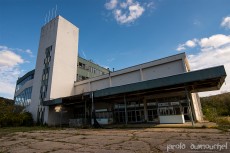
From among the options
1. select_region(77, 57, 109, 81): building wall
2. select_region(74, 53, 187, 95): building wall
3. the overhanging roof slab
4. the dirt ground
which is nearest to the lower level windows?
select_region(74, 53, 187, 95): building wall

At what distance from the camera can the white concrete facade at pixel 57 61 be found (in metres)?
26.6

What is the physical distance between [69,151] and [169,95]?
1708 centimetres

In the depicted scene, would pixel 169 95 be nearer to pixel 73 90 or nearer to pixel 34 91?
pixel 73 90

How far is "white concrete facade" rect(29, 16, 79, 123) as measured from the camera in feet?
87.2

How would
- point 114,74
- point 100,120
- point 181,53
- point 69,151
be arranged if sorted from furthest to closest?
point 114,74 → point 100,120 → point 181,53 → point 69,151

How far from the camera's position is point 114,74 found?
25469mm

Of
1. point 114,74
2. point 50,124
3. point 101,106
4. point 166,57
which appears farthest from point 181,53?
point 50,124

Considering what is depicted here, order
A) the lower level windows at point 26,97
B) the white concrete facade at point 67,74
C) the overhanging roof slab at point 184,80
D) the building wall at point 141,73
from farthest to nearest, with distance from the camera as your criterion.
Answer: the lower level windows at point 26,97
the white concrete facade at point 67,74
the building wall at point 141,73
the overhanging roof slab at point 184,80

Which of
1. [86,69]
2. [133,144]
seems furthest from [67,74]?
[133,144]

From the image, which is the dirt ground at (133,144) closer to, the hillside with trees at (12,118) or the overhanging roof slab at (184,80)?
the overhanging roof slab at (184,80)

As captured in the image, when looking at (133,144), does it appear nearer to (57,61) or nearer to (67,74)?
(57,61)

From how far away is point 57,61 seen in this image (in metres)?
27.8

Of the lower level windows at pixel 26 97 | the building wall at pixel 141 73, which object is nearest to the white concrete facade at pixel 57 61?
the lower level windows at pixel 26 97

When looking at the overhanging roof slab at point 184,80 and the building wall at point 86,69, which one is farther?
the building wall at point 86,69
